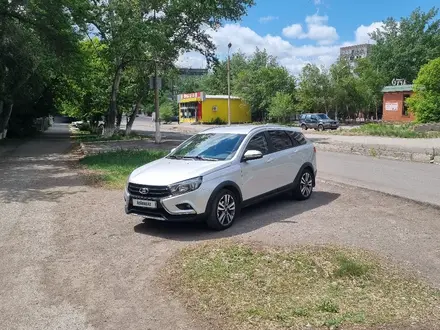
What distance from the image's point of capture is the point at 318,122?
39.4 meters

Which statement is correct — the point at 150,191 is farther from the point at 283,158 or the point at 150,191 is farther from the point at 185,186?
the point at 283,158

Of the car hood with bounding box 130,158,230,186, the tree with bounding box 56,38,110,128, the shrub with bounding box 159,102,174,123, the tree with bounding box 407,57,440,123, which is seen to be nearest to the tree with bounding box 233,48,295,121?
the shrub with bounding box 159,102,174,123

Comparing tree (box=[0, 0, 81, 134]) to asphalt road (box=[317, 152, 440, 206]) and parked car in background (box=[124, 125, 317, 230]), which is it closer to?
asphalt road (box=[317, 152, 440, 206])

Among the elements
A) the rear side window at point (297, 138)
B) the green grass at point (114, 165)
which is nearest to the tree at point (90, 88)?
the green grass at point (114, 165)

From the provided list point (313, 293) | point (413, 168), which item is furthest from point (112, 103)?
point (313, 293)

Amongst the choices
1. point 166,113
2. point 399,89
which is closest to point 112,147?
point 399,89

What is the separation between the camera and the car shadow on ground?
6.56 meters

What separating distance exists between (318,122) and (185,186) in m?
34.6

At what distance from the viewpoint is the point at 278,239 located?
6.11 m

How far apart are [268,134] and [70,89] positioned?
1164 inches

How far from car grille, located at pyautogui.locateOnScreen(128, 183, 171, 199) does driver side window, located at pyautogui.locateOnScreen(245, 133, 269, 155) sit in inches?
73.7

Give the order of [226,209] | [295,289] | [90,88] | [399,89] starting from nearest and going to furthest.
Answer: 1. [295,289]
2. [226,209]
3. [90,88]
4. [399,89]

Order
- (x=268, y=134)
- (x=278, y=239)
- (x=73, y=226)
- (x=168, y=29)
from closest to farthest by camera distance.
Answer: (x=278, y=239), (x=73, y=226), (x=268, y=134), (x=168, y=29)

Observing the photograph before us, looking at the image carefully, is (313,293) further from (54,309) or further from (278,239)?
(54,309)
